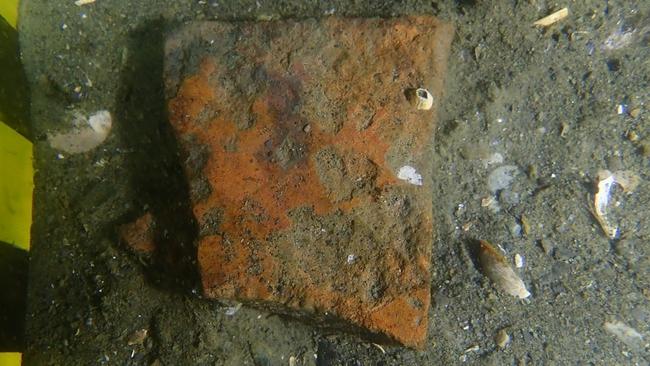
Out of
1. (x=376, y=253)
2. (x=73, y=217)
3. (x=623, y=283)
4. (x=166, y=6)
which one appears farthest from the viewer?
(x=166, y=6)

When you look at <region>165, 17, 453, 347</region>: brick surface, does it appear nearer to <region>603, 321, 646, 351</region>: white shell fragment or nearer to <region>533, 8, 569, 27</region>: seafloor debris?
<region>533, 8, 569, 27</region>: seafloor debris

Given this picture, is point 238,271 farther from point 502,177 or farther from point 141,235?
point 502,177

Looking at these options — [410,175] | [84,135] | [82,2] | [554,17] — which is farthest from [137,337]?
[554,17]

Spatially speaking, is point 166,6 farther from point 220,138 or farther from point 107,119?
point 220,138

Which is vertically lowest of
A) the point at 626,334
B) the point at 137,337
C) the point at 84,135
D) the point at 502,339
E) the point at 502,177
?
the point at 626,334

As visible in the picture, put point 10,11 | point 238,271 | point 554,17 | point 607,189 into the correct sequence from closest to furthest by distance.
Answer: point 238,271 → point 607,189 → point 554,17 → point 10,11

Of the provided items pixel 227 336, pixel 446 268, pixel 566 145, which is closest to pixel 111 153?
pixel 227 336
